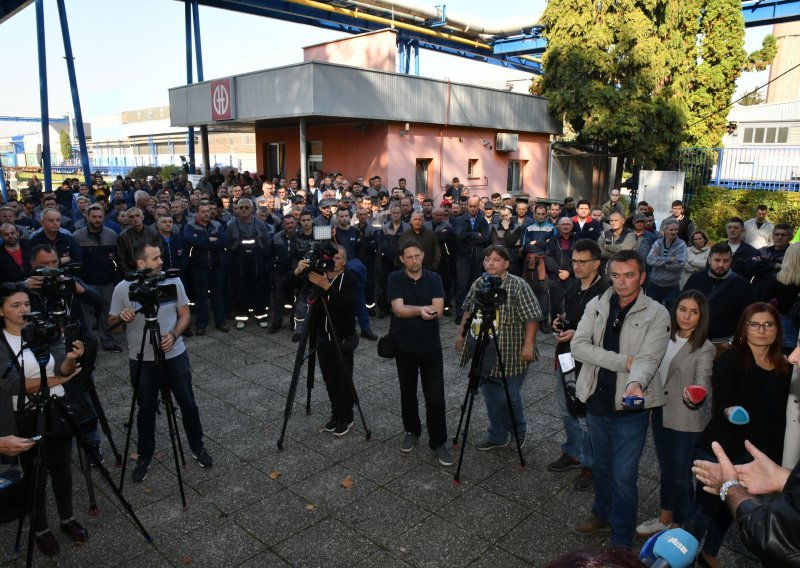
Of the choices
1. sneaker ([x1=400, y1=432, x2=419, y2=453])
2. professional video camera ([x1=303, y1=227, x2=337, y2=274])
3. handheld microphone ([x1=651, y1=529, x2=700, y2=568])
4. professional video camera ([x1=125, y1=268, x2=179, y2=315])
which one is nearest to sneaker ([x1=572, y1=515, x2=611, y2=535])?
sneaker ([x1=400, y1=432, x2=419, y2=453])

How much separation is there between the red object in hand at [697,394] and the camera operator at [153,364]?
373 centimetres

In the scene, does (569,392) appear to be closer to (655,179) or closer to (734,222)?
(734,222)

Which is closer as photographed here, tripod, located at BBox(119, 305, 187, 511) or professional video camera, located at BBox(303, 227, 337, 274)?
tripod, located at BBox(119, 305, 187, 511)

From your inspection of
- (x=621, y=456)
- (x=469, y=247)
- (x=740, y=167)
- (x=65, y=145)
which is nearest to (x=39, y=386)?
(x=621, y=456)

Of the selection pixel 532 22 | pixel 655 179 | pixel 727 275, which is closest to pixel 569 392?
pixel 727 275

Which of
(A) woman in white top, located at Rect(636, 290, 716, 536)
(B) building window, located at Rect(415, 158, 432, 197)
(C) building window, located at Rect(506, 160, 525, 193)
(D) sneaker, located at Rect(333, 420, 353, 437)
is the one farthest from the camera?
(C) building window, located at Rect(506, 160, 525, 193)

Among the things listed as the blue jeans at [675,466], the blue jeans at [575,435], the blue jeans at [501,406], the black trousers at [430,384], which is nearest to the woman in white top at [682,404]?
the blue jeans at [675,466]

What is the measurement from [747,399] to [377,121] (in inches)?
550

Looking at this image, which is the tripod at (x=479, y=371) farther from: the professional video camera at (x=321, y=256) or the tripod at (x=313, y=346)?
the professional video camera at (x=321, y=256)

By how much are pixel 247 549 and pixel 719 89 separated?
21252 millimetres

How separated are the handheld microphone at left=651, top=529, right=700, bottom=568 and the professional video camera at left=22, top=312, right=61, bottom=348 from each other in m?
3.33

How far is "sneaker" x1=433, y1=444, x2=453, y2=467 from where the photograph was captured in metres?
4.71

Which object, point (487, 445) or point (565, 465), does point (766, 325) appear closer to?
point (565, 465)

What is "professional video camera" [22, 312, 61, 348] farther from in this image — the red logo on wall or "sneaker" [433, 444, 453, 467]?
the red logo on wall
